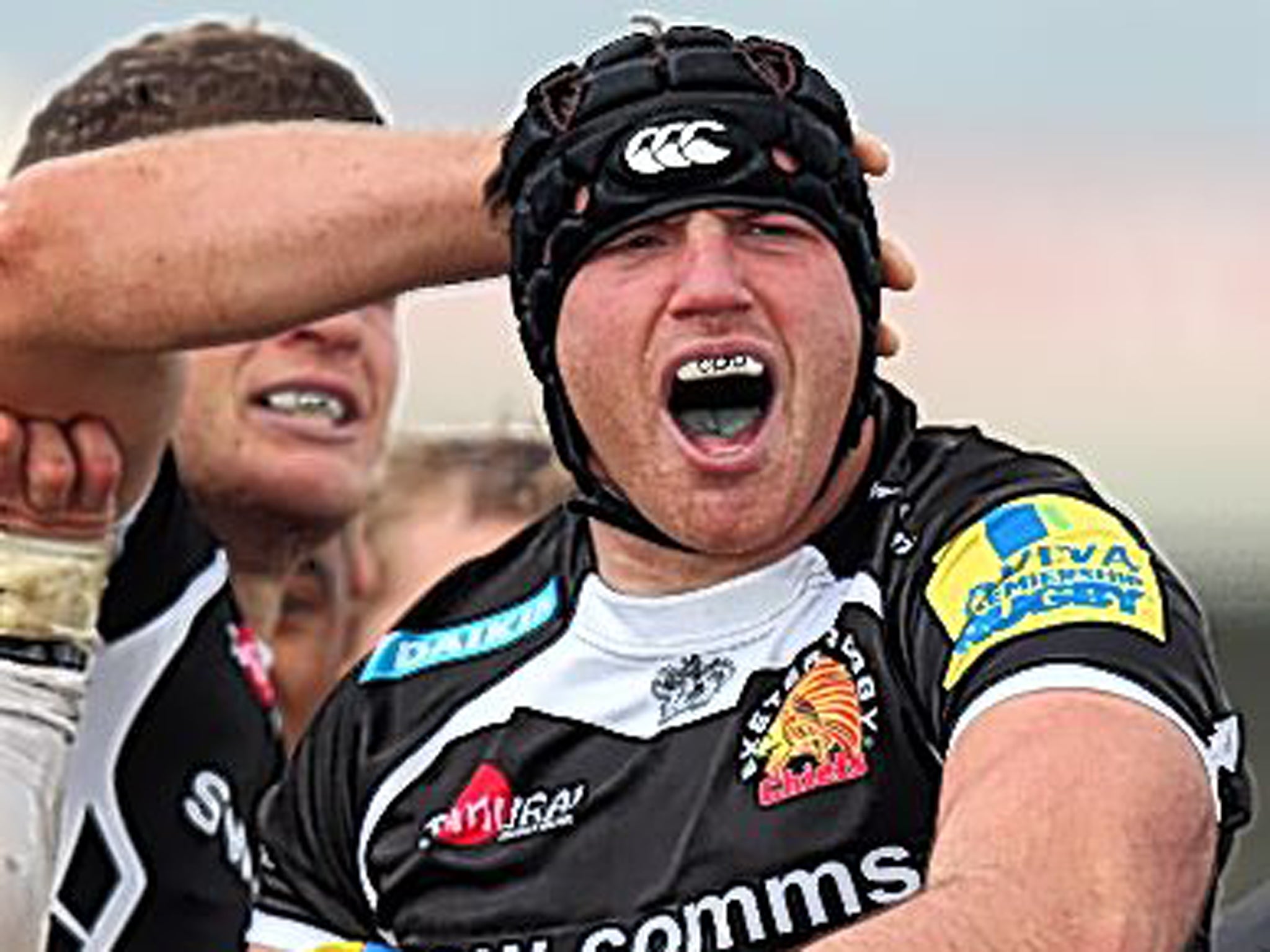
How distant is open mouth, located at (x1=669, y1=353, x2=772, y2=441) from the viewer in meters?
3.28

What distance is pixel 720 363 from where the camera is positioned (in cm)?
327

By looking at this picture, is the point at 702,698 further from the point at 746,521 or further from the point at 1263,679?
the point at 1263,679

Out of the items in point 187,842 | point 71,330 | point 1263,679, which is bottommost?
point 1263,679

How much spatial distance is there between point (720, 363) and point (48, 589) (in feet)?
3.04

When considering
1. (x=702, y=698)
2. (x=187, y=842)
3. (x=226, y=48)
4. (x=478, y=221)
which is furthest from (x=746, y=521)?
(x=226, y=48)

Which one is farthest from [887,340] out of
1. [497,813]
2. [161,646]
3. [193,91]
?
[193,91]

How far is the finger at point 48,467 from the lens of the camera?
3.95 m

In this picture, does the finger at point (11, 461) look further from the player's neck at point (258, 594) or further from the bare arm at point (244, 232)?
the player's neck at point (258, 594)

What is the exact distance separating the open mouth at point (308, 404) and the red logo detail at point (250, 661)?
1.10 metres

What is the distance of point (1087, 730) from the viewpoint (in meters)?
2.90

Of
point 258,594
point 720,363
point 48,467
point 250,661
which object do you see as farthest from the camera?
point 258,594

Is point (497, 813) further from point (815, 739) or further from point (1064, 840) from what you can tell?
point (1064, 840)

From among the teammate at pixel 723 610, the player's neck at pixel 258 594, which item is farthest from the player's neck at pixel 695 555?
the player's neck at pixel 258 594

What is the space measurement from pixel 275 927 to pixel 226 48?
1994 millimetres
